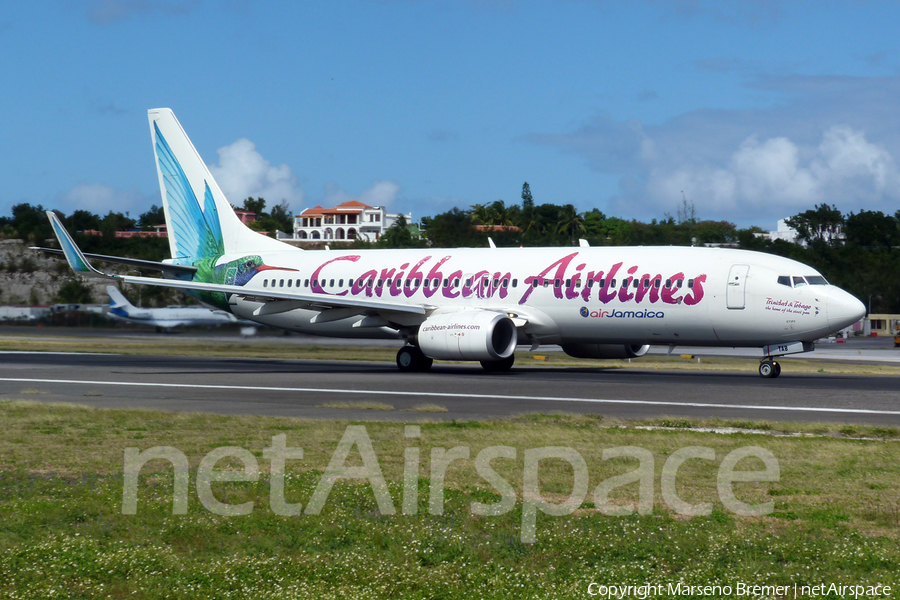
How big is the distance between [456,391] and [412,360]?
7388mm

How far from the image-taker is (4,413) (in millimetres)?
15328

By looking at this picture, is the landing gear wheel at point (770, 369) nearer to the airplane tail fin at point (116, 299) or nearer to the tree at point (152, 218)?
the airplane tail fin at point (116, 299)

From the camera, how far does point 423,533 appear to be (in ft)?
24.0

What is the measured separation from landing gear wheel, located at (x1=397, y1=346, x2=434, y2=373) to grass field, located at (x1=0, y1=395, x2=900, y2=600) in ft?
55.1

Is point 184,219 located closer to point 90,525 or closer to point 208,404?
point 208,404

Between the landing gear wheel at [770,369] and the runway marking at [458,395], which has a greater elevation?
the landing gear wheel at [770,369]

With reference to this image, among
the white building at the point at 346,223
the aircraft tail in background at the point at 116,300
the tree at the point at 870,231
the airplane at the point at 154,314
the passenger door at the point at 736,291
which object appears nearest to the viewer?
the passenger door at the point at 736,291

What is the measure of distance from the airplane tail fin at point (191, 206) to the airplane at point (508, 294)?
0.06 m

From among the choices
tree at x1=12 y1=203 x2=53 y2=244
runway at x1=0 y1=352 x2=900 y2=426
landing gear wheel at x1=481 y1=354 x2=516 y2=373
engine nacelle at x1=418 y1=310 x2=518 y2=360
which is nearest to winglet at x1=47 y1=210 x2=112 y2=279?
runway at x1=0 y1=352 x2=900 y2=426

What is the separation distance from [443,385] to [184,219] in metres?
16.6

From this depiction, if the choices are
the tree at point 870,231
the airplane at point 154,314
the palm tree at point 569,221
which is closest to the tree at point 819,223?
the tree at point 870,231

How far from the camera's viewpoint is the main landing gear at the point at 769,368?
2489 cm

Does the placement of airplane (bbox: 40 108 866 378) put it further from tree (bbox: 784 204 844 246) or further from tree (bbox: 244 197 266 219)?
tree (bbox: 244 197 266 219)

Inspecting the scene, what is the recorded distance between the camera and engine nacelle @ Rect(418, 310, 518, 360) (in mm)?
25812
